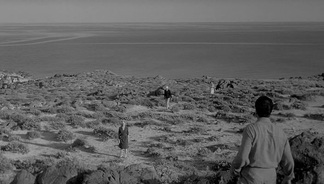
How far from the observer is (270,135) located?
446 centimetres

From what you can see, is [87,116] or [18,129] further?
[87,116]

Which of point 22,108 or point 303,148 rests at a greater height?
point 303,148

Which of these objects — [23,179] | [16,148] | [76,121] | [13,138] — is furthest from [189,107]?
[23,179]

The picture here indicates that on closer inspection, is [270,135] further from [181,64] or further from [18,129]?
[181,64]

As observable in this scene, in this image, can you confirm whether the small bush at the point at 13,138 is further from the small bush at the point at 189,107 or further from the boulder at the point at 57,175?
the small bush at the point at 189,107

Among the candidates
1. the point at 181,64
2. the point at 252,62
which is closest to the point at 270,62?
the point at 252,62

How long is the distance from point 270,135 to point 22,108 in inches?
799

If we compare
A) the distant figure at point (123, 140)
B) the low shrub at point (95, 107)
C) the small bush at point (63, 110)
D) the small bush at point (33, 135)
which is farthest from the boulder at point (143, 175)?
the low shrub at point (95, 107)

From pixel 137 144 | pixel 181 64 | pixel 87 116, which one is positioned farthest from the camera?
pixel 181 64

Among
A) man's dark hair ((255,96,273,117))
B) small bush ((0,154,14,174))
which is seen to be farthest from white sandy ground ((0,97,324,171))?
man's dark hair ((255,96,273,117))

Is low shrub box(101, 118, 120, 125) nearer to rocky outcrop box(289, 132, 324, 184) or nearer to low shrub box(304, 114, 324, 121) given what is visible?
low shrub box(304, 114, 324, 121)

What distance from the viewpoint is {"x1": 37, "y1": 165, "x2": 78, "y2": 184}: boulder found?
8406 mm

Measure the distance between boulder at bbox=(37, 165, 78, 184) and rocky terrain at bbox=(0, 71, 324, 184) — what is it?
0.9 inches

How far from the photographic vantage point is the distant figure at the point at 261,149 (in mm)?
4387
